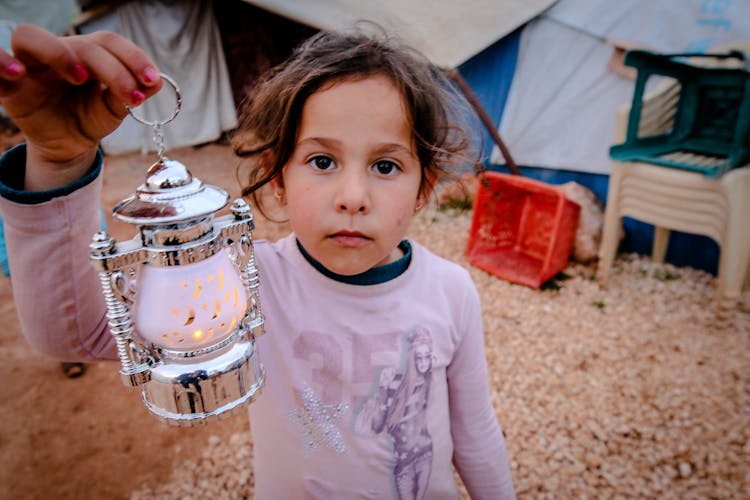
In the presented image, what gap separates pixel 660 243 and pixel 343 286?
4.20 metres

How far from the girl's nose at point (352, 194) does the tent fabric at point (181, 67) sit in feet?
25.4

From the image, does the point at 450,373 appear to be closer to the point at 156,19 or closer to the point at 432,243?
the point at 432,243

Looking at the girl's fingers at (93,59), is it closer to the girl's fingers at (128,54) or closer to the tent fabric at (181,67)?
the girl's fingers at (128,54)

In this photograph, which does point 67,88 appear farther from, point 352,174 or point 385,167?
point 385,167

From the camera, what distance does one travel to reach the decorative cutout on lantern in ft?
2.25

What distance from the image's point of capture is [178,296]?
700mm

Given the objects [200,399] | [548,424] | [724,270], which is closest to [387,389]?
[200,399]

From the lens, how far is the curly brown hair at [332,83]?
1214mm

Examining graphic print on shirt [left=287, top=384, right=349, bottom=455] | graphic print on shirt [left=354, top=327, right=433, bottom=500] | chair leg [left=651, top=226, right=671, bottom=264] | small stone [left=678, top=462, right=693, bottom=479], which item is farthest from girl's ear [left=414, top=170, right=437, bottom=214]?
chair leg [left=651, top=226, right=671, bottom=264]

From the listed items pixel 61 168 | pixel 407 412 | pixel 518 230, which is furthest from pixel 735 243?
pixel 61 168

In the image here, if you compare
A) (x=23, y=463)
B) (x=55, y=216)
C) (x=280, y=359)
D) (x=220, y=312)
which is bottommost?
(x=23, y=463)

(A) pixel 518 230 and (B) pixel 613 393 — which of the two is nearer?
(B) pixel 613 393

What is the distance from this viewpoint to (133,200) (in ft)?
2.31

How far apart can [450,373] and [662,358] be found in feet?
8.48
